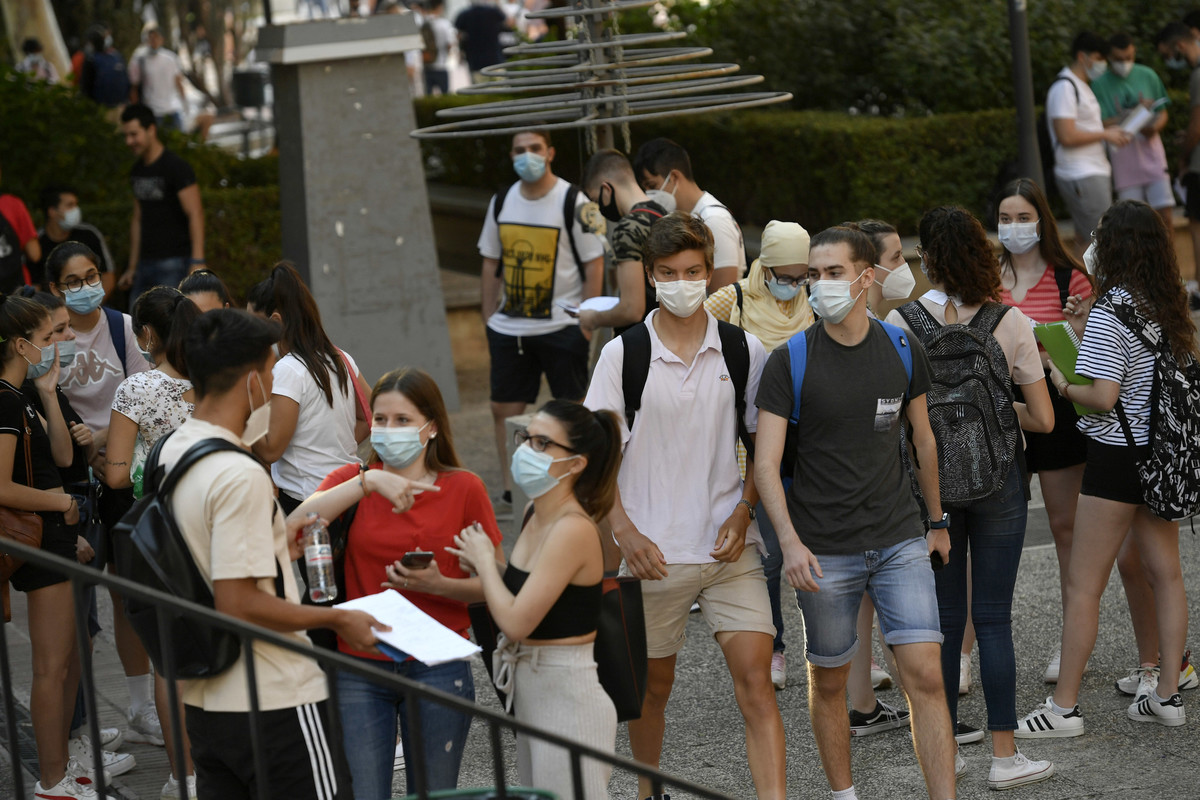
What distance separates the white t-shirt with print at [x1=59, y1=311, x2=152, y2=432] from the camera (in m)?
5.68

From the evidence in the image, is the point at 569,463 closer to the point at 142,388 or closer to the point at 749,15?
the point at 142,388

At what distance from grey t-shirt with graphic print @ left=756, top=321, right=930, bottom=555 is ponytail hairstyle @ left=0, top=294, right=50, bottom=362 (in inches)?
96.3

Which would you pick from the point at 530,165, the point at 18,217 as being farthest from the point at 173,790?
the point at 18,217

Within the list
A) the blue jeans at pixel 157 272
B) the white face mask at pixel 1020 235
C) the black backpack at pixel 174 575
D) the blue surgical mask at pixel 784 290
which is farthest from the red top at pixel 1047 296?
the blue jeans at pixel 157 272

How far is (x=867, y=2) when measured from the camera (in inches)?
506

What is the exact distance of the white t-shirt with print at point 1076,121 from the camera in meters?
10.6

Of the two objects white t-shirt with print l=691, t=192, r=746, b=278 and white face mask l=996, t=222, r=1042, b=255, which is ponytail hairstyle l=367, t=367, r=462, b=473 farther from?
white face mask l=996, t=222, r=1042, b=255

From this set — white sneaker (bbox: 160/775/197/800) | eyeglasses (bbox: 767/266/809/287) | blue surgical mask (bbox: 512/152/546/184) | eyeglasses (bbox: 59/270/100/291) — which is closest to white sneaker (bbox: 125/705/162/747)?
white sneaker (bbox: 160/775/197/800)

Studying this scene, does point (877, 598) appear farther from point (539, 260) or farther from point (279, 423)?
point (539, 260)

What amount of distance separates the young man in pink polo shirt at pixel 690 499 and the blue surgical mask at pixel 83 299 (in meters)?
2.29

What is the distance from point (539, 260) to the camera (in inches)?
312

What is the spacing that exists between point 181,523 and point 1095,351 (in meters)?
3.13

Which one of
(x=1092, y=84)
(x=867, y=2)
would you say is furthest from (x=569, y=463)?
(x=867, y=2)

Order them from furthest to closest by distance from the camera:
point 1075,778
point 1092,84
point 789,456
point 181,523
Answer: point 1092,84 < point 1075,778 < point 789,456 < point 181,523
